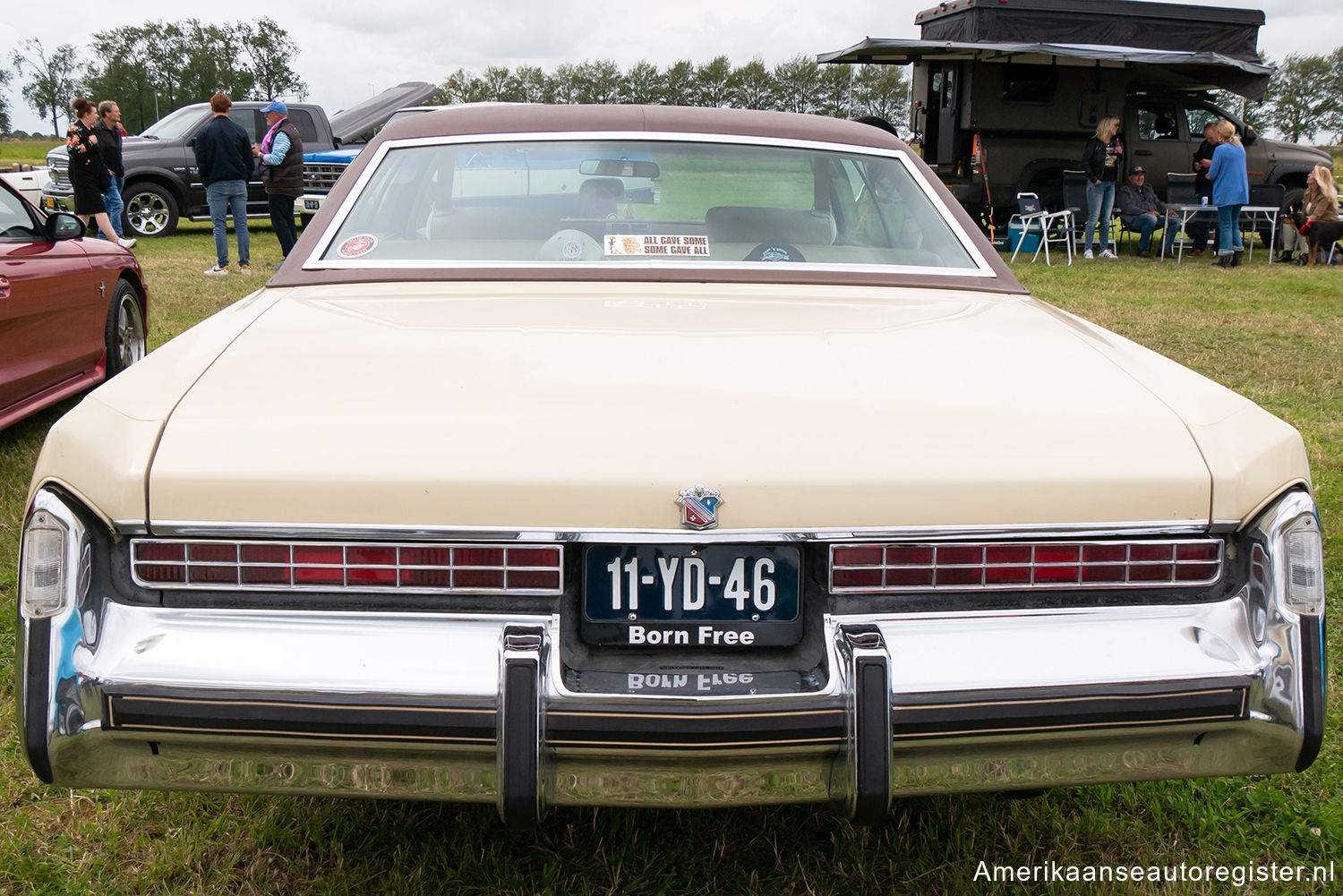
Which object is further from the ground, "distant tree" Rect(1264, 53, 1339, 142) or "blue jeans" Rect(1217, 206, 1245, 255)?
"distant tree" Rect(1264, 53, 1339, 142)

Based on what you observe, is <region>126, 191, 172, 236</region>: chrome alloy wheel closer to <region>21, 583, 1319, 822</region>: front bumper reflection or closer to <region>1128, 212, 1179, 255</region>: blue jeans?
<region>1128, 212, 1179, 255</region>: blue jeans

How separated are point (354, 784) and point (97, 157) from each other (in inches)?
431

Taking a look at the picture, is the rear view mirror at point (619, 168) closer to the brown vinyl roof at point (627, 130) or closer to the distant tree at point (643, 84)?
the brown vinyl roof at point (627, 130)

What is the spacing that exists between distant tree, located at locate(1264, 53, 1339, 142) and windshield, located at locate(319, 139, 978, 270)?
3039 inches

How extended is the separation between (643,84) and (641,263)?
2780 inches

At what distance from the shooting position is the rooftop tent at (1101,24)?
14055 mm

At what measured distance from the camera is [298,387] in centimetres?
180

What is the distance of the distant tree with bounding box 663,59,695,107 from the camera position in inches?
2724

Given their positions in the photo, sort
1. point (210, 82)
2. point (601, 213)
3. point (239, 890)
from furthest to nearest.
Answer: point (210, 82), point (601, 213), point (239, 890)

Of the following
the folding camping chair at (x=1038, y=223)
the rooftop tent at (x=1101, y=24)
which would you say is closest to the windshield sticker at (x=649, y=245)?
the folding camping chair at (x=1038, y=223)

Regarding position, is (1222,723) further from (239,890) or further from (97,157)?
(97,157)

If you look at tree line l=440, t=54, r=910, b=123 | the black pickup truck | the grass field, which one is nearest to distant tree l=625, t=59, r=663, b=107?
tree line l=440, t=54, r=910, b=123

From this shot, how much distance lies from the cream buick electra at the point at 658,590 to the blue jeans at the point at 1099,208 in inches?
500

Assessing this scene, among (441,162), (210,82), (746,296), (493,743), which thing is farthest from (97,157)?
Answer: (210,82)
